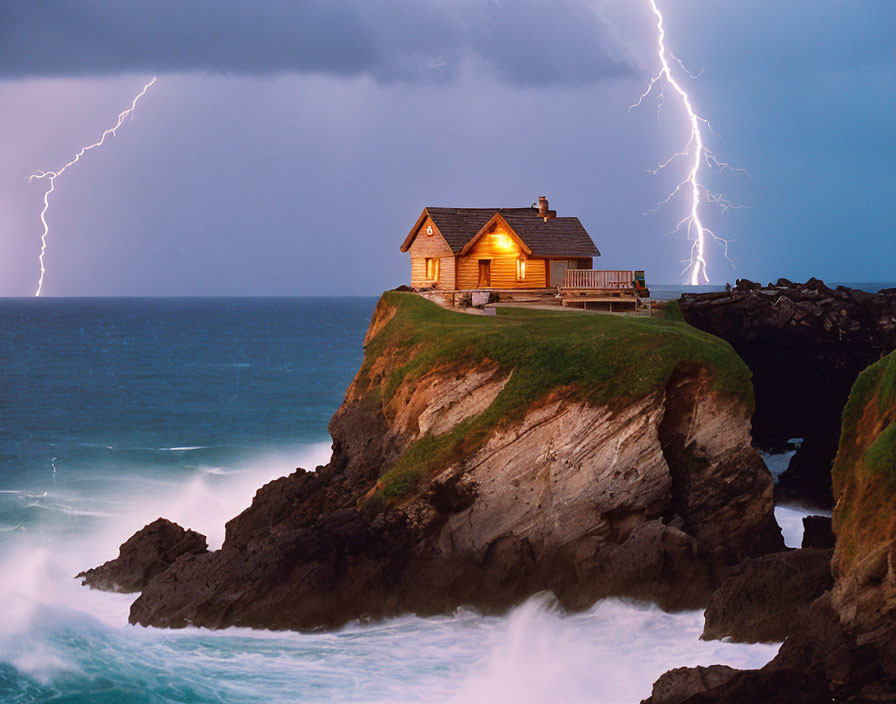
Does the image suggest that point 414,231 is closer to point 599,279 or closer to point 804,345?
point 599,279

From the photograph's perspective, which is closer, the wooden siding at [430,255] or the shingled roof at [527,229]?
the shingled roof at [527,229]

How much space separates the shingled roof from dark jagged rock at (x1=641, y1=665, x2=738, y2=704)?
1196 inches

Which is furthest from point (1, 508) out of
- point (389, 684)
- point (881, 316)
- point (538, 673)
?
point (881, 316)

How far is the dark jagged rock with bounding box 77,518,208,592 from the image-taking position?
32094 mm

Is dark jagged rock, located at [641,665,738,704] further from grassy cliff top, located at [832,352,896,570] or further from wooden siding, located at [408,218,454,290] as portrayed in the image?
wooden siding, located at [408,218,454,290]

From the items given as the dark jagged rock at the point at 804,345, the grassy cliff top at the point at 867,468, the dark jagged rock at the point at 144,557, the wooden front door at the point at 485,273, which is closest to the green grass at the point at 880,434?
→ the grassy cliff top at the point at 867,468

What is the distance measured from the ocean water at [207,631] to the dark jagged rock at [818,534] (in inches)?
169

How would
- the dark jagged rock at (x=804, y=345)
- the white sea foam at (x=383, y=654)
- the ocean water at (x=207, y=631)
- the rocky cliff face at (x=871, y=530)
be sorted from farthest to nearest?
the dark jagged rock at (x=804, y=345) < the ocean water at (x=207, y=631) < the white sea foam at (x=383, y=654) < the rocky cliff face at (x=871, y=530)

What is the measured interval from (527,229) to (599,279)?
5.20 m

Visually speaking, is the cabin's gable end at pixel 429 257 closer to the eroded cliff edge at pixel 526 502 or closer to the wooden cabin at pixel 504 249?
the wooden cabin at pixel 504 249

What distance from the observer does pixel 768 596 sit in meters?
25.5

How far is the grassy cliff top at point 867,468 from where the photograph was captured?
71.5ft

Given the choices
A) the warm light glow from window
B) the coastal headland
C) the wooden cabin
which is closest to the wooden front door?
the wooden cabin

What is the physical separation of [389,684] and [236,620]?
5947mm
